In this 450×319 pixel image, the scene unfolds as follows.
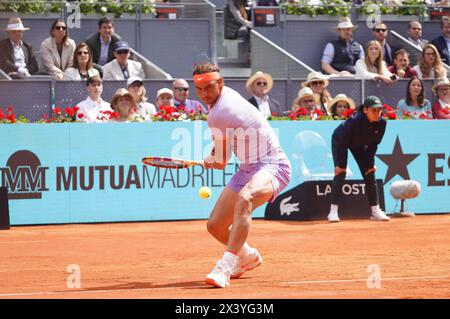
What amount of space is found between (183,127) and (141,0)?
4.18 metres

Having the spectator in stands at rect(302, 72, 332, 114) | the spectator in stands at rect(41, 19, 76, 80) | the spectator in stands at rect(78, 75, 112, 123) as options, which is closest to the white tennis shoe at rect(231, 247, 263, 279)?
the spectator in stands at rect(78, 75, 112, 123)

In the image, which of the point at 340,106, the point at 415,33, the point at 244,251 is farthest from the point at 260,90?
the point at 244,251

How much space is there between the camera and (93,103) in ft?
55.3

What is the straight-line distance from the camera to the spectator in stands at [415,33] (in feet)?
70.0

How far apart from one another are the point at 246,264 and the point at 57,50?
9029 mm

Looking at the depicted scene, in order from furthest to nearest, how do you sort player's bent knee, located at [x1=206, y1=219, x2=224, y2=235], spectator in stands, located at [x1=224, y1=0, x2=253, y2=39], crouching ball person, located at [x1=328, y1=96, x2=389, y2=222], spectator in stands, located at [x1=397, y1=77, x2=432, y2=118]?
spectator in stands, located at [x1=224, y1=0, x2=253, y2=39] → spectator in stands, located at [x1=397, y1=77, x2=432, y2=118] → crouching ball person, located at [x1=328, y1=96, x2=389, y2=222] → player's bent knee, located at [x1=206, y1=219, x2=224, y2=235]

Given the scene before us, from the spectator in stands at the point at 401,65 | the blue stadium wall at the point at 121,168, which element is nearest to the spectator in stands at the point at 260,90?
the blue stadium wall at the point at 121,168

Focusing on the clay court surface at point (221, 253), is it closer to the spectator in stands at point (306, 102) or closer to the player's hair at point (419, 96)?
the spectator in stands at point (306, 102)

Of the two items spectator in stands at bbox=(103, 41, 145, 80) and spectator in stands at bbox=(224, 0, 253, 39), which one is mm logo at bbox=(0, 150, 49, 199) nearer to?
spectator in stands at bbox=(103, 41, 145, 80)

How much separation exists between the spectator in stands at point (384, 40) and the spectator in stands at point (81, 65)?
6.03 m

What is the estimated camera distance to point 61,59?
59.0ft

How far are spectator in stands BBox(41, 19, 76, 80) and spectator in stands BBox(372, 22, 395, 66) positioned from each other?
618 centimetres

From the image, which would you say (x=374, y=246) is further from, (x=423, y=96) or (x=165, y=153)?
(x=423, y=96)

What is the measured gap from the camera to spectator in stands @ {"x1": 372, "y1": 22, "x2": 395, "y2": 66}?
2047 cm
